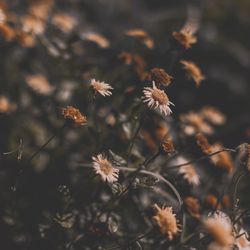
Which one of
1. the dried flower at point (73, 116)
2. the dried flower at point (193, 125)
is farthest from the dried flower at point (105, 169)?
the dried flower at point (193, 125)

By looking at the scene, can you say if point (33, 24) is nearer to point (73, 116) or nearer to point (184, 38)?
point (184, 38)

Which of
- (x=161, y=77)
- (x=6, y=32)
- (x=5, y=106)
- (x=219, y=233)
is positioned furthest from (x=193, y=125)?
(x=219, y=233)

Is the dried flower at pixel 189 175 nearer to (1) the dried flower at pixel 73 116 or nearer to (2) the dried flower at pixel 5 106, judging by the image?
(1) the dried flower at pixel 73 116

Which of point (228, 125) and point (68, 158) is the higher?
point (68, 158)

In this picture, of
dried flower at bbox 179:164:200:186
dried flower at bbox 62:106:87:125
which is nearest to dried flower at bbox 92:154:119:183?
dried flower at bbox 62:106:87:125

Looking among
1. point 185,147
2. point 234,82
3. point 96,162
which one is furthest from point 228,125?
point 96,162

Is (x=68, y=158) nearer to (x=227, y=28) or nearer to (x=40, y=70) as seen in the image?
(x=40, y=70)
